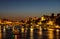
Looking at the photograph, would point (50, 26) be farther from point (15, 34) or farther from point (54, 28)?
point (15, 34)

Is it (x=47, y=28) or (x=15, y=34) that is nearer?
(x=15, y=34)

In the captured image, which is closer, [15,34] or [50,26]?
[15,34]

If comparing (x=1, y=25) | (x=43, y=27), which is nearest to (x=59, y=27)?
(x=43, y=27)

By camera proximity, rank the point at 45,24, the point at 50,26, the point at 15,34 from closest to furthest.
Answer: the point at 15,34 → the point at 50,26 → the point at 45,24

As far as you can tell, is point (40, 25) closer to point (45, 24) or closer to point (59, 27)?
point (45, 24)

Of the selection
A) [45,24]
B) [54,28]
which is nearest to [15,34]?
[54,28]

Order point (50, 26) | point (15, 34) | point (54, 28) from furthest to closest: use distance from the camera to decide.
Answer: point (50, 26)
point (54, 28)
point (15, 34)

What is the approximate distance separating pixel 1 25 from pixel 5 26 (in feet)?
15.6

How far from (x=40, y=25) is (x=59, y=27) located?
A: 14.6 m

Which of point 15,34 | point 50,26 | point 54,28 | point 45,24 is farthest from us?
point 45,24

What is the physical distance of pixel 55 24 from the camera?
323 ft

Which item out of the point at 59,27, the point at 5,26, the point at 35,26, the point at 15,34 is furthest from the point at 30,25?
the point at 15,34

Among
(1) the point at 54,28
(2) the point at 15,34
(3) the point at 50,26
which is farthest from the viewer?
(3) the point at 50,26

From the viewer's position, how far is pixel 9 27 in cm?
11144
